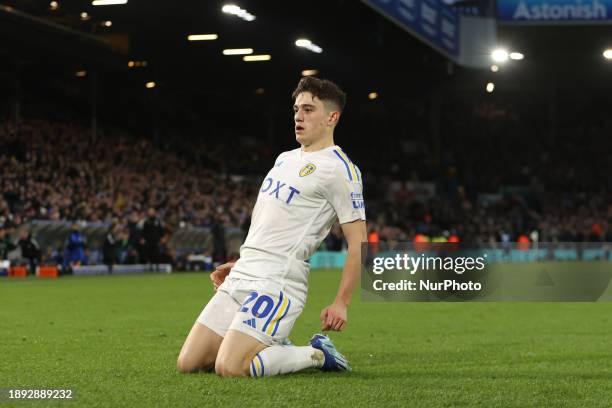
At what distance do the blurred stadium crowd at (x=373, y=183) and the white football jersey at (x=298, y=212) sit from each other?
21.2 meters

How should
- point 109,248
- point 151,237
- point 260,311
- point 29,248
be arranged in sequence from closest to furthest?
1. point 260,311
2. point 29,248
3. point 109,248
4. point 151,237

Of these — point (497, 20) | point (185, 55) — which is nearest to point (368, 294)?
point (497, 20)

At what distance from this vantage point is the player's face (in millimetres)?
7035

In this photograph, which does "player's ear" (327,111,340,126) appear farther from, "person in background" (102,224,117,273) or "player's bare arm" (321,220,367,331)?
"person in background" (102,224,117,273)

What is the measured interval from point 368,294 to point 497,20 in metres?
20.5

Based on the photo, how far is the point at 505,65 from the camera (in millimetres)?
48094

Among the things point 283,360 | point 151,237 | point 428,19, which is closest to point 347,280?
point 283,360

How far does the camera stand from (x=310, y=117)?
707 centimetres

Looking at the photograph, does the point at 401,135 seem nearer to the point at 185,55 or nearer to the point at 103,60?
the point at 185,55

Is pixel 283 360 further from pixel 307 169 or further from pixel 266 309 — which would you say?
pixel 307 169

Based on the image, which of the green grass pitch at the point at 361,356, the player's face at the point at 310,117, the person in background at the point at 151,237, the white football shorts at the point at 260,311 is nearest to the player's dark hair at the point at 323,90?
the player's face at the point at 310,117

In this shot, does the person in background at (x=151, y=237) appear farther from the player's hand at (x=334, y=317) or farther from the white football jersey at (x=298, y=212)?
the player's hand at (x=334, y=317)

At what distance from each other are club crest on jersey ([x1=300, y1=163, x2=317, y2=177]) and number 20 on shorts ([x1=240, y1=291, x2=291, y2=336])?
2.72ft

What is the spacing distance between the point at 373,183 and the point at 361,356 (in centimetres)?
4486
